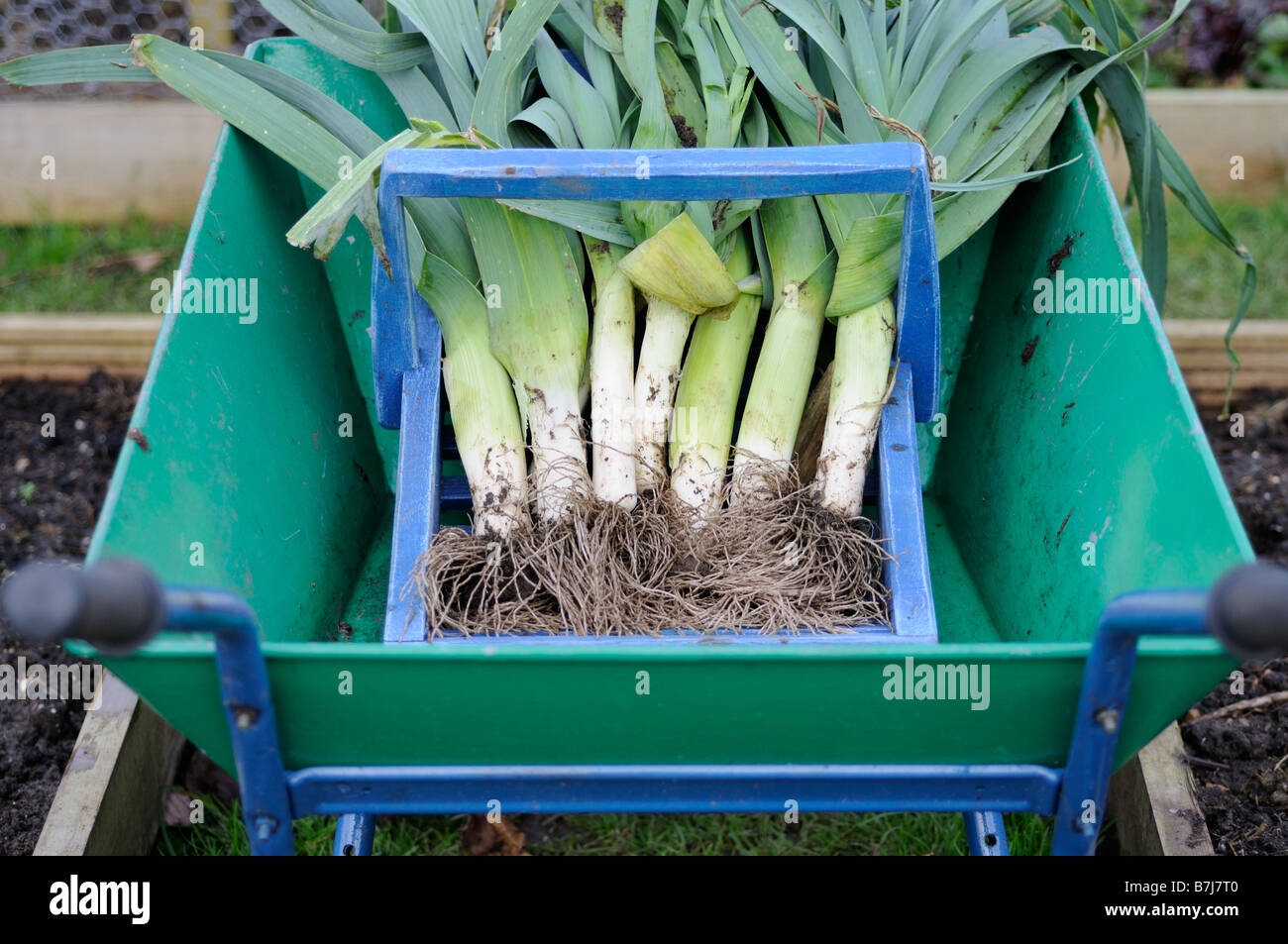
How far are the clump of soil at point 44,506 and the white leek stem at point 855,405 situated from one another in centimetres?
133

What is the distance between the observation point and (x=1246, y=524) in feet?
7.18

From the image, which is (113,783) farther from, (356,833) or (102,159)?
(102,159)

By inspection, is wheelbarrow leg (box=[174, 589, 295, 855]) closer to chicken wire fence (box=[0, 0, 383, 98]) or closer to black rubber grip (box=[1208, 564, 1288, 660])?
black rubber grip (box=[1208, 564, 1288, 660])

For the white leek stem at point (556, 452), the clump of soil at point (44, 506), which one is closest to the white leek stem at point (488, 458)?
the white leek stem at point (556, 452)

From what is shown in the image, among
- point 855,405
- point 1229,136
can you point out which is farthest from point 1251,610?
point 1229,136

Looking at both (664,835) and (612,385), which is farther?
(664,835)

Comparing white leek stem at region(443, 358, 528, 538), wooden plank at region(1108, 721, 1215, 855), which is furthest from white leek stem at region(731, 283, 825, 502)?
wooden plank at region(1108, 721, 1215, 855)

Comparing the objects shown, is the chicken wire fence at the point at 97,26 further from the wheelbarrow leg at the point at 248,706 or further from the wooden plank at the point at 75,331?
the wheelbarrow leg at the point at 248,706

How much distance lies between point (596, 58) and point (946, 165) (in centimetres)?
58

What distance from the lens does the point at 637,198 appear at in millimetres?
1326

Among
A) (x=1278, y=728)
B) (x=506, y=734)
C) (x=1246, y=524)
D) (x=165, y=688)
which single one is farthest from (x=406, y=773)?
(x=1246, y=524)

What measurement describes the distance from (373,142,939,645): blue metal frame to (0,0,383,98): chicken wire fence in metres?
2.57

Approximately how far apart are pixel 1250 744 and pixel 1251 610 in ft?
3.81

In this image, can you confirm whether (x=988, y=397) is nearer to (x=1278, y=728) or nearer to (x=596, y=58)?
(x=1278, y=728)
